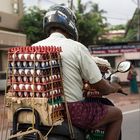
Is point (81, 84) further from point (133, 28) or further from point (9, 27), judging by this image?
point (133, 28)

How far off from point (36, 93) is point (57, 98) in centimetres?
18

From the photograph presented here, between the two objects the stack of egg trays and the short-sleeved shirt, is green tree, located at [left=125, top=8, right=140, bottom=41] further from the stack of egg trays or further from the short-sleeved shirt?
the stack of egg trays

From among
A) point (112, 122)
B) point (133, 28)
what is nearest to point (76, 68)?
point (112, 122)

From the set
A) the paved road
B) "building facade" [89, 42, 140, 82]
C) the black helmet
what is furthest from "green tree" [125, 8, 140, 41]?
the black helmet

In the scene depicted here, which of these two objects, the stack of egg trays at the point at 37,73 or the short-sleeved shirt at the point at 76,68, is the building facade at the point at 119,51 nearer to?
the short-sleeved shirt at the point at 76,68

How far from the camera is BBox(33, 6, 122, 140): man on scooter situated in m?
3.65

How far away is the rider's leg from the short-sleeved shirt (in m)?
0.26

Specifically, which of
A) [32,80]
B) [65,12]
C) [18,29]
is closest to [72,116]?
[32,80]

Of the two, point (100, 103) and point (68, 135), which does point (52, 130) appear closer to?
point (68, 135)

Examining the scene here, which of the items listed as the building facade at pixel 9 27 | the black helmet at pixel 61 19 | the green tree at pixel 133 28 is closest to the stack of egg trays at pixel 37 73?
the black helmet at pixel 61 19

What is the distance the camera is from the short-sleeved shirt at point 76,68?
12.0 ft

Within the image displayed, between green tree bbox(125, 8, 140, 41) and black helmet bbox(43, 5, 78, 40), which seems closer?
black helmet bbox(43, 5, 78, 40)

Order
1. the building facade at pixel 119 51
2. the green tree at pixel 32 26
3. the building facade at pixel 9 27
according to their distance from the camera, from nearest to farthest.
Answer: the building facade at pixel 9 27
the green tree at pixel 32 26
the building facade at pixel 119 51

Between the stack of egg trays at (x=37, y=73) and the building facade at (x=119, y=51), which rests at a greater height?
the building facade at (x=119, y=51)
